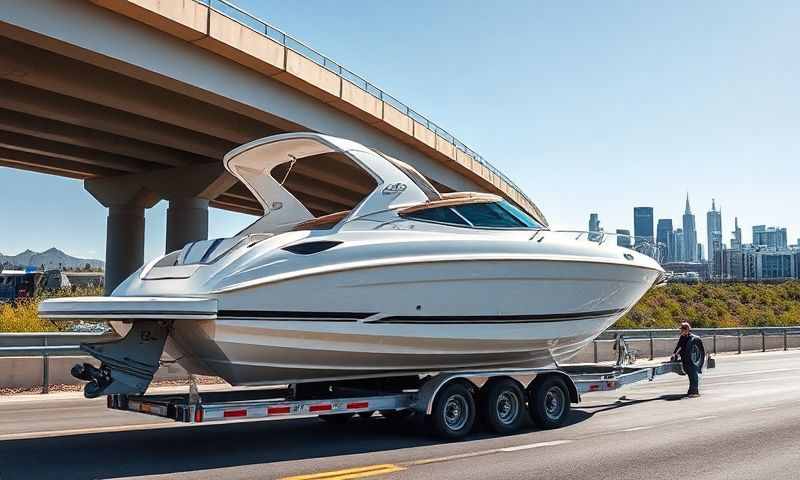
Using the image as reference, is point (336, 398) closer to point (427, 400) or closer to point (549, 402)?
point (427, 400)

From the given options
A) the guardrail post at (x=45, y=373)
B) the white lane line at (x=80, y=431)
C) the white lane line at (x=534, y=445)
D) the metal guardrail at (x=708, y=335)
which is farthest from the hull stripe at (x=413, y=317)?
the metal guardrail at (x=708, y=335)

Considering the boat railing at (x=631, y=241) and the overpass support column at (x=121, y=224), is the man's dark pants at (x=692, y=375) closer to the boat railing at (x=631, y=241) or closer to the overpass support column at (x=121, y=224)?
the boat railing at (x=631, y=241)

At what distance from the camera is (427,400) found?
364 inches

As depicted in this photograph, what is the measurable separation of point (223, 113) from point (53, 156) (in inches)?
399

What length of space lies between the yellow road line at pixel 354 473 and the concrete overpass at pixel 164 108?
14.9 m

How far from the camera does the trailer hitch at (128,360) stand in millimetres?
7930

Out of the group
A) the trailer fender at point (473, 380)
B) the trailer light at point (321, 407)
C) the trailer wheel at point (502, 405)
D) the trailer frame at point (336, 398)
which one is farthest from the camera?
the trailer wheel at point (502, 405)

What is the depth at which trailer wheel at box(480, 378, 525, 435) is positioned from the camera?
9.83 metres

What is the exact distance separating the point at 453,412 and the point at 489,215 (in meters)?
2.61

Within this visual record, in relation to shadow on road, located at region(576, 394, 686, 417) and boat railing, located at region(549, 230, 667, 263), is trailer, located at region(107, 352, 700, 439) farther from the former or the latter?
boat railing, located at region(549, 230, 667, 263)

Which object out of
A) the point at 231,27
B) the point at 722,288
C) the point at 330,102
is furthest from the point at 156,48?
the point at 722,288

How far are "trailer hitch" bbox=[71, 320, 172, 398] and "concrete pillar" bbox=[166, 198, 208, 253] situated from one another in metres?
26.2

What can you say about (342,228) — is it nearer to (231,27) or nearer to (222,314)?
(222,314)

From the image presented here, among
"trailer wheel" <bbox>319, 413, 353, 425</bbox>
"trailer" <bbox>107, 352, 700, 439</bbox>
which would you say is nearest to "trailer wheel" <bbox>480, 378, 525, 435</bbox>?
"trailer" <bbox>107, 352, 700, 439</bbox>
